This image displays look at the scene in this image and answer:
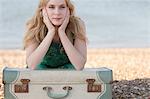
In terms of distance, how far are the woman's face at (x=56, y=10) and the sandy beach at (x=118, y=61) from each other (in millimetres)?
2488

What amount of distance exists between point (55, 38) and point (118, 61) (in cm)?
465

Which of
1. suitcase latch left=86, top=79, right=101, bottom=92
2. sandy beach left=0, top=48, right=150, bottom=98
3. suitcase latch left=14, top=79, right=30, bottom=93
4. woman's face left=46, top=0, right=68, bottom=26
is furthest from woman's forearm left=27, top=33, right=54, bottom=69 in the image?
sandy beach left=0, top=48, right=150, bottom=98

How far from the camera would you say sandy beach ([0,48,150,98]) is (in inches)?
251

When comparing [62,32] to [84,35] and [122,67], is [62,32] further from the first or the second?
[122,67]

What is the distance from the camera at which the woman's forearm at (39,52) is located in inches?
126

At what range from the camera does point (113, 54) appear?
365 inches

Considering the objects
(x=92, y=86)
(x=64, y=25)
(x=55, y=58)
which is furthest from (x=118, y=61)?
(x=92, y=86)

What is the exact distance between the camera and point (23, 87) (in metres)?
2.99

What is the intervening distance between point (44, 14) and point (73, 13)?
22 centimetres

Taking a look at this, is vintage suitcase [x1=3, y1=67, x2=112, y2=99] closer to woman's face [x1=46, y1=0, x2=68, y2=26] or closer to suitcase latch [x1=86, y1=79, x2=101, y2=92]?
suitcase latch [x1=86, y1=79, x2=101, y2=92]

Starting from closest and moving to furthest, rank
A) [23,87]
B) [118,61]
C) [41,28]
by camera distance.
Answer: [23,87], [41,28], [118,61]

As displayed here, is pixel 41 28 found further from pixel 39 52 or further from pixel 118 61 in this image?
pixel 118 61

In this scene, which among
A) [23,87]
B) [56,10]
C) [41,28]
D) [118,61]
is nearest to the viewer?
[23,87]

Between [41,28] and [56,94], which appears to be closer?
[56,94]
